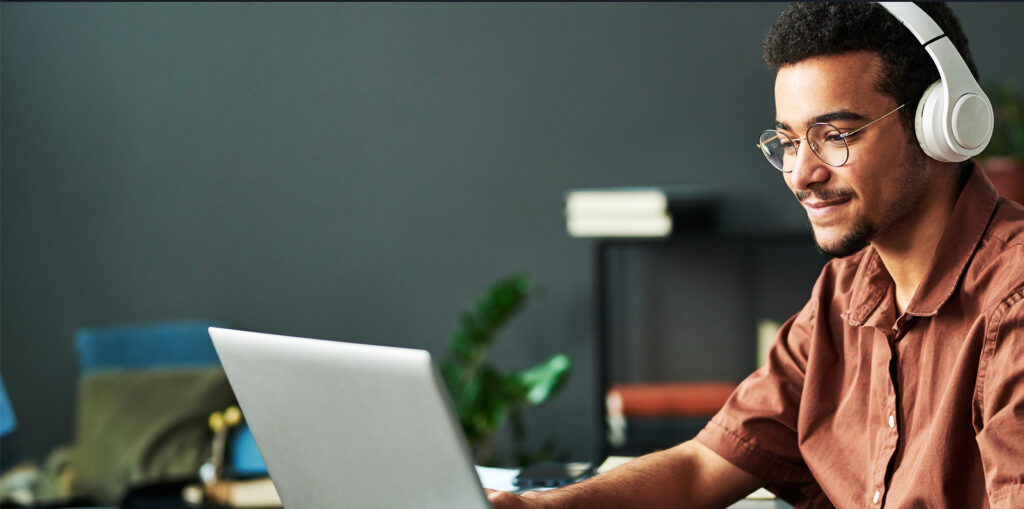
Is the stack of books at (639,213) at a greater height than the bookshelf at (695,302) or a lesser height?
greater

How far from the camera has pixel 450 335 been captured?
3.86 meters

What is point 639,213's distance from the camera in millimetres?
3359

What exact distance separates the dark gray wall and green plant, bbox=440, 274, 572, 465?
0.60 feet

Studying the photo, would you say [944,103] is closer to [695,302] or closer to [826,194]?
[826,194]

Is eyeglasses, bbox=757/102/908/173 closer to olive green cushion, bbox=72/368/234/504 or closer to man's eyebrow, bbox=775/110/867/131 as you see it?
man's eyebrow, bbox=775/110/867/131

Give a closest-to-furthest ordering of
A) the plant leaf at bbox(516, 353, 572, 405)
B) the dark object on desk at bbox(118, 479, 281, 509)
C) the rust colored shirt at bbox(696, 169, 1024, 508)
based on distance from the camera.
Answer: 1. the rust colored shirt at bbox(696, 169, 1024, 508)
2. the dark object on desk at bbox(118, 479, 281, 509)
3. the plant leaf at bbox(516, 353, 572, 405)

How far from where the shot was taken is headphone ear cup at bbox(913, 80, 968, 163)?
1.16 meters

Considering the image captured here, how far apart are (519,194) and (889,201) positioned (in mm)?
2635

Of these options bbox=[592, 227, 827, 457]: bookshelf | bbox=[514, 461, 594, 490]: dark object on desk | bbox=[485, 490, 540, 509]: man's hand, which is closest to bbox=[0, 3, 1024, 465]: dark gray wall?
bbox=[592, 227, 827, 457]: bookshelf

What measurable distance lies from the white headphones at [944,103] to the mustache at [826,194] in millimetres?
94

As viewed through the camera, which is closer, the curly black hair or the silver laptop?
the silver laptop

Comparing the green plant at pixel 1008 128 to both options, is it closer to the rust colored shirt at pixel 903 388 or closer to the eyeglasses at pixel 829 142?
the rust colored shirt at pixel 903 388

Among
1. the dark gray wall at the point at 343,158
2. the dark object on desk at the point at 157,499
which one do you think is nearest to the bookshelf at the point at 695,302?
the dark gray wall at the point at 343,158

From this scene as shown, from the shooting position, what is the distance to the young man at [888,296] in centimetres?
110
